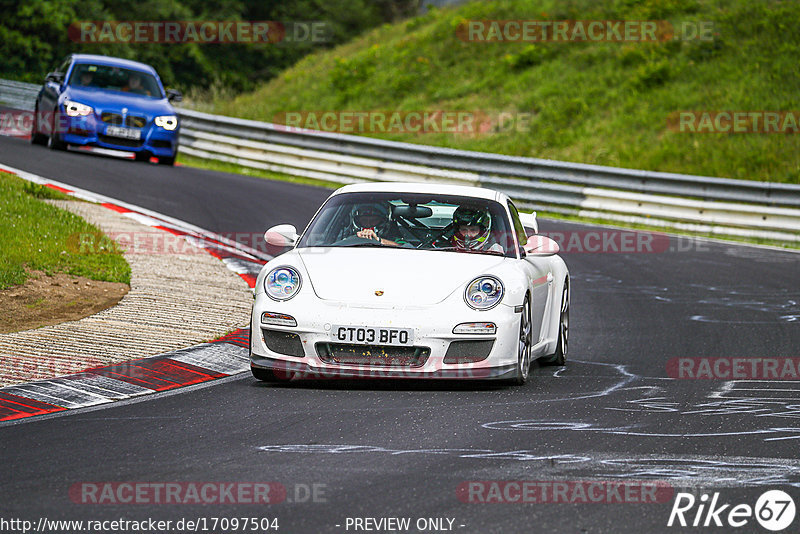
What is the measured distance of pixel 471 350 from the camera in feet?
24.6

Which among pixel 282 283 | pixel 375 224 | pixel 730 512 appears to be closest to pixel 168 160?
pixel 375 224

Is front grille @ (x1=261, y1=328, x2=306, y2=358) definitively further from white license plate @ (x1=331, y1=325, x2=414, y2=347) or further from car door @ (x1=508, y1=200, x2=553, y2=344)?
car door @ (x1=508, y1=200, x2=553, y2=344)

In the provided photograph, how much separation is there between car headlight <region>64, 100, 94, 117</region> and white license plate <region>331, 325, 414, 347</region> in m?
13.9

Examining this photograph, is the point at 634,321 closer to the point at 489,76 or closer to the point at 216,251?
the point at 216,251

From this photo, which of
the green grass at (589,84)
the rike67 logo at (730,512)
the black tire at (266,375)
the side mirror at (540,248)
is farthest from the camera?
the green grass at (589,84)

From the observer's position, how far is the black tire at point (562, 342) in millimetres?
9133

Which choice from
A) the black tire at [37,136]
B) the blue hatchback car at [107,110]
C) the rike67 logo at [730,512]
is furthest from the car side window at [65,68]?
the rike67 logo at [730,512]

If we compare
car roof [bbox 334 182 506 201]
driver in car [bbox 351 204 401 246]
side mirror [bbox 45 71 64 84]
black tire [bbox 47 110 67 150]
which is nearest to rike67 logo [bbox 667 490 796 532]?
driver in car [bbox 351 204 401 246]

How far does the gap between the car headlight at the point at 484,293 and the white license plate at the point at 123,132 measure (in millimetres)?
13801

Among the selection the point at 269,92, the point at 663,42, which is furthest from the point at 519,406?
the point at 269,92

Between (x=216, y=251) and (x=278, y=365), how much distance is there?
6213 mm

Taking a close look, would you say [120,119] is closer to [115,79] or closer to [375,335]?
[115,79]

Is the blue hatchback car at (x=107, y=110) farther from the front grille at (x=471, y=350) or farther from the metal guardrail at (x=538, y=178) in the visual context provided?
the front grille at (x=471, y=350)

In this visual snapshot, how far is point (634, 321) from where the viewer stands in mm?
11203
